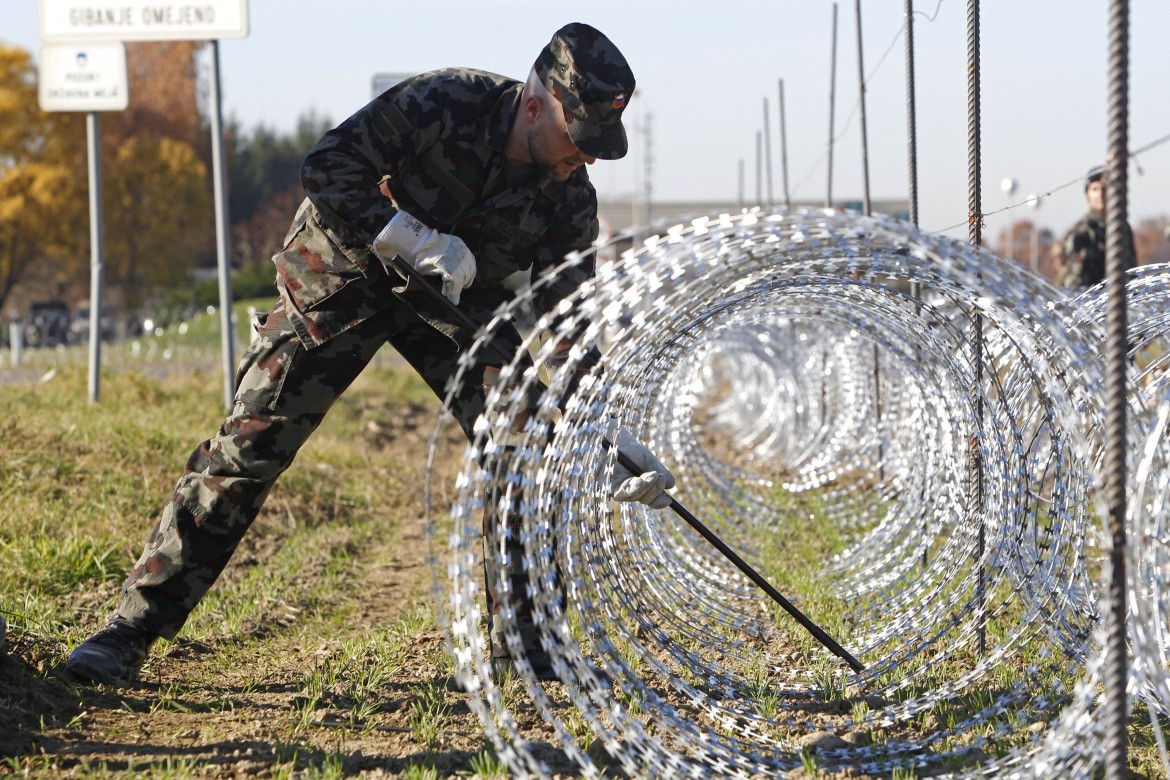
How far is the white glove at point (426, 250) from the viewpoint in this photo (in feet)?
12.5

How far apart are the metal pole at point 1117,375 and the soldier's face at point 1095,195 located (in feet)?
22.3

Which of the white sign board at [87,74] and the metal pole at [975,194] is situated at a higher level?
the white sign board at [87,74]

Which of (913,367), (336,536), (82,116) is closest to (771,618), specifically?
(913,367)

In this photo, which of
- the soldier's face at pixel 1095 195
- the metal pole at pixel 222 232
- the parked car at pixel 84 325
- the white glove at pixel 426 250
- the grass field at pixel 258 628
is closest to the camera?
the grass field at pixel 258 628

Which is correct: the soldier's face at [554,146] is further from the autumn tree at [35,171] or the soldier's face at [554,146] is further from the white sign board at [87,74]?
the autumn tree at [35,171]

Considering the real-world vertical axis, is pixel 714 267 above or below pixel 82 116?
below

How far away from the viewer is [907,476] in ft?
21.1

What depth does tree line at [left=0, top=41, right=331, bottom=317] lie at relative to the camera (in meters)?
36.5

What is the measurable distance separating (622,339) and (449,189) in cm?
88

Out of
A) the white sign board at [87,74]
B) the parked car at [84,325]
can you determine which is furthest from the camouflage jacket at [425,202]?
the parked car at [84,325]

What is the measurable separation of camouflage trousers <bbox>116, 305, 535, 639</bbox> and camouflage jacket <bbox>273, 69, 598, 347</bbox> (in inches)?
3.8

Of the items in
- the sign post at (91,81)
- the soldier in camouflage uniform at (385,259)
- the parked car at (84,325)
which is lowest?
the parked car at (84,325)

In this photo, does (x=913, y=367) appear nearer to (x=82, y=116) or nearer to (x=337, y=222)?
(x=337, y=222)

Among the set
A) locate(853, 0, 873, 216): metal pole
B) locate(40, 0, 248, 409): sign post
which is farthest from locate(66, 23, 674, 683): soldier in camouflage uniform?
locate(40, 0, 248, 409): sign post
